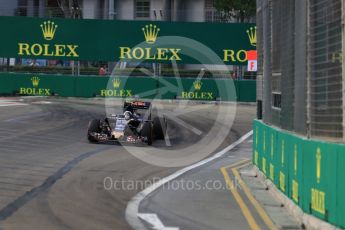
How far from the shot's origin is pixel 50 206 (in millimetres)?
10023

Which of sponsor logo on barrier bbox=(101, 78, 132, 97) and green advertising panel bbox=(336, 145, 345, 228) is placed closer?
green advertising panel bbox=(336, 145, 345, 228)

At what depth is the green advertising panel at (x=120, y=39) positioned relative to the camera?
21.7 meters

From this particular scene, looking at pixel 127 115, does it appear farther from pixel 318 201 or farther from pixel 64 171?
pixel 318 201

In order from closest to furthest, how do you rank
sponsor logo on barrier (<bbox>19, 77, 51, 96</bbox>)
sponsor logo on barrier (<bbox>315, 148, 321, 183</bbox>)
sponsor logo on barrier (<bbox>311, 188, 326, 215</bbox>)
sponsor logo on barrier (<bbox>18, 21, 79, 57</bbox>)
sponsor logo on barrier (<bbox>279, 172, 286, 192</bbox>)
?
sponsor logo on barrier (<bbox>311, 188, 326, 215</bbox>), sponsor logo on barrier (<bbox>315, 148, 321, 183</bbox>), sponsor logo on barrier (<bbox>279, 172, 286, 192</bbox>), sponsor logo on barrier (<bbox>18, 21, 79, 57</bbox>), sponsor logo on barrier (<bbox>19, 77, 51, 96</bbox>)

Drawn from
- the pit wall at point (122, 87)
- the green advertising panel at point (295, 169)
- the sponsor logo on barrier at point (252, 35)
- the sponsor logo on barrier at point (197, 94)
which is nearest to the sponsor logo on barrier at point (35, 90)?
the pit wall at point (122, 87)

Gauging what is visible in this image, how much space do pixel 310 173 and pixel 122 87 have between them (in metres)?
15.3

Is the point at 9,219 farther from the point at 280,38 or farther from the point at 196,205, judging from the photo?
the point at 280,38

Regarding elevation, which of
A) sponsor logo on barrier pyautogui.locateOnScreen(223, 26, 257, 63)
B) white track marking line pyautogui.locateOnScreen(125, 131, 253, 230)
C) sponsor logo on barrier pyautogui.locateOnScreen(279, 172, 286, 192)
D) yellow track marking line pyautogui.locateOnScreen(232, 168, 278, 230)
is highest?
sponsor logo on barrier pyautogui.locateOnScreen(223, 26, 257, 63)

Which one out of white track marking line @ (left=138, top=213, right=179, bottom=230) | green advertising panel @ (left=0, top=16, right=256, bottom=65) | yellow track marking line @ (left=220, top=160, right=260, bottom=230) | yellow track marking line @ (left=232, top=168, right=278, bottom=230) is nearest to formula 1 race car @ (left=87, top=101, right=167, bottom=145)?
green advertising panel @ (left=0, top=16, right=256, bottom=65)

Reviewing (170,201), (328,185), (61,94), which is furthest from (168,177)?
(61,94)

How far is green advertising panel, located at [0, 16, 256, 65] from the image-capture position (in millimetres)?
21734

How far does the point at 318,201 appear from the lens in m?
8.55

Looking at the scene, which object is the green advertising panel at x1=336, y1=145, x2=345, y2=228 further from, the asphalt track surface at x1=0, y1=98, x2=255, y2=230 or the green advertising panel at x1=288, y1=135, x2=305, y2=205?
the asphalt track surface at x1=0, y1=98, x2=255, y2=230

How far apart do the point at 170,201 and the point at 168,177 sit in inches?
108
